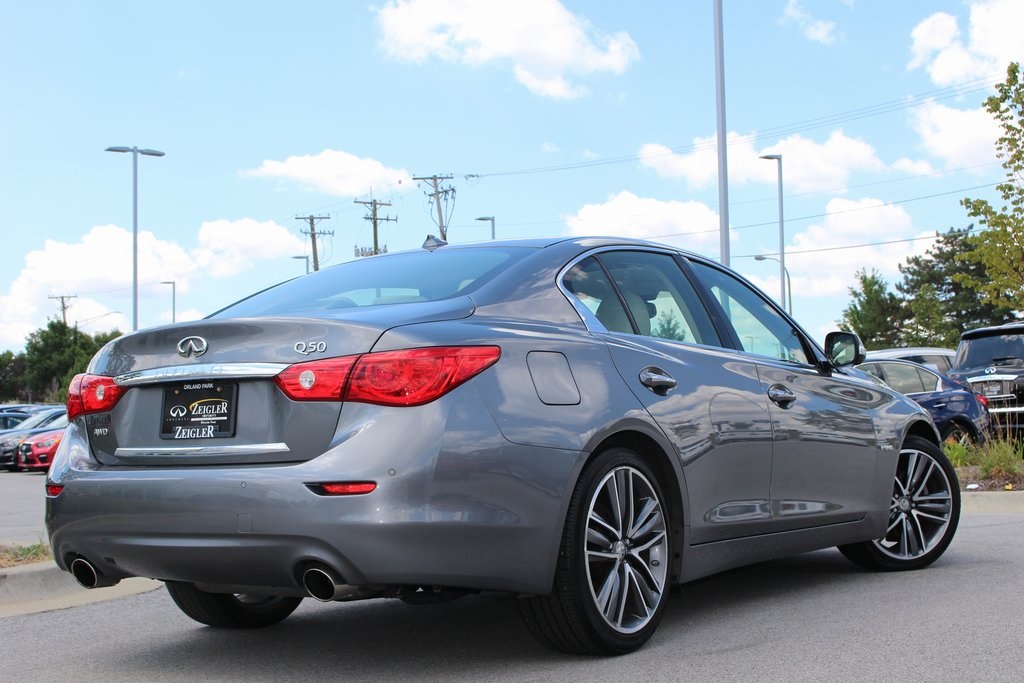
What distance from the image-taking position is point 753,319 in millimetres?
6047

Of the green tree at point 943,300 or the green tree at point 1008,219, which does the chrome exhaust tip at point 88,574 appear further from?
the green tree at point 943,300

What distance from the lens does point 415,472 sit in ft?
12.9

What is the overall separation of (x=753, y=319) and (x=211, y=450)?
9.75 feet

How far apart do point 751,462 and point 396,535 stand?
2.04m

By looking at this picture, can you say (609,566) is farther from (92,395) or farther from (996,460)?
(996,460)

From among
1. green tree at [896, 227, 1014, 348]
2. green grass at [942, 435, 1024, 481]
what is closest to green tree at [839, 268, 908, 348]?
green tree at [896, 227, 1014, 348]

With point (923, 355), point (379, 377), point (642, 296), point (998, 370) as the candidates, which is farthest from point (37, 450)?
point (379, 377)

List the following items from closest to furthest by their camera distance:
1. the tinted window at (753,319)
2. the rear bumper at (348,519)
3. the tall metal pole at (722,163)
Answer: the rear bumper at (348,519)
the tinted window at (753,319)
the tall metal pole at (722,163)

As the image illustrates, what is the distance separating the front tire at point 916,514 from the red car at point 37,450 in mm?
22595

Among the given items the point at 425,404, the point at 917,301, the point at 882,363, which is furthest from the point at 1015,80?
the point at 917,301

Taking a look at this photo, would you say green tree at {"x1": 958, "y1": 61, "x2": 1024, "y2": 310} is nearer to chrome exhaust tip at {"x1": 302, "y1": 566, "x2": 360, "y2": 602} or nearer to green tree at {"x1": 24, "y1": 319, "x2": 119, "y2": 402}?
chrome exhaust tip at {"x1": 302, "y1": 566, "x2": 360, "y2": 602}

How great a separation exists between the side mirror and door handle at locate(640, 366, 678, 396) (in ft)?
5.97

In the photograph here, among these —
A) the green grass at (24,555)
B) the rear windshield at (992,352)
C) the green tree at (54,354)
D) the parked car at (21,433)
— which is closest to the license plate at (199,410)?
the green grass at (24,555)

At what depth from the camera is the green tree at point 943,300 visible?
75562 millimetres
